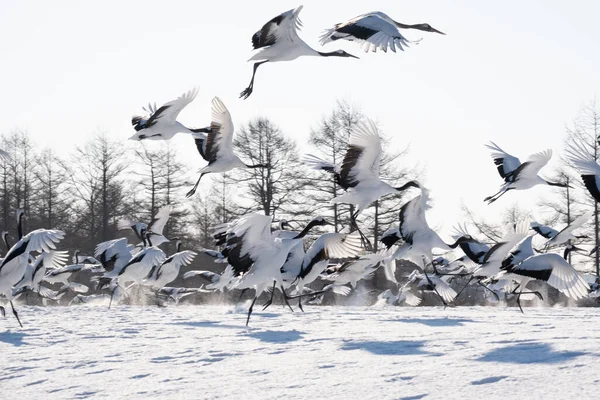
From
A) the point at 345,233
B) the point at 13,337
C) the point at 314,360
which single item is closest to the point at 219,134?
the point at 345,233

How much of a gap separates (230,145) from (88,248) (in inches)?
970

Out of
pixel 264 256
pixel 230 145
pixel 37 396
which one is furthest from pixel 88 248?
pixel 37 396

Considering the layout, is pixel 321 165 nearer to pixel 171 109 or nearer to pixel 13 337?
pixel 171 109

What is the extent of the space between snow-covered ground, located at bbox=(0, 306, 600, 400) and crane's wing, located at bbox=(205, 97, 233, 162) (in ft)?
8.51

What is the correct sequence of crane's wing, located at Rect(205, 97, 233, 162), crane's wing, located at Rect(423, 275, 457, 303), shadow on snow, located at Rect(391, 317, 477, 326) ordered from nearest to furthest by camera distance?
shadow on snow, located at Rect(391, 317, 477, 326), crane's wing, located at Rect(205, 97, 233, 162), crane's wing, located at Rect(423, 275, 457, 303)

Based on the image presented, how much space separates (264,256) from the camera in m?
9.12

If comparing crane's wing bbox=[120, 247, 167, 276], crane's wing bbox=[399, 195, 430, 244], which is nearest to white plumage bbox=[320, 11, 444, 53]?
crane's wing bbox=[399, 195, 430, 244]

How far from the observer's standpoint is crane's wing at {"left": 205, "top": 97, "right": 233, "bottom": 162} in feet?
36.9

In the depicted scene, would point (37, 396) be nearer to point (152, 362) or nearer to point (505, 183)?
point (152, 362)

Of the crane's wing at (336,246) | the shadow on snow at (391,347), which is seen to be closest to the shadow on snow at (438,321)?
the crane's wing at (336,246)

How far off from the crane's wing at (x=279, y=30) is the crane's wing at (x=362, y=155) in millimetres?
1496

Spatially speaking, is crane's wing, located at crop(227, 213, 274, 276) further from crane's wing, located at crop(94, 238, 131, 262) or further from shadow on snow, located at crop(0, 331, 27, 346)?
crane's wing, located at crop(94, 238, 131, 262)

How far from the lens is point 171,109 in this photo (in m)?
11.6

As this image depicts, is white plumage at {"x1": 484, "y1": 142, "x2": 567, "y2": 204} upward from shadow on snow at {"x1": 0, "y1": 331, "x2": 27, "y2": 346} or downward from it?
upward
